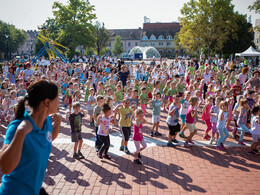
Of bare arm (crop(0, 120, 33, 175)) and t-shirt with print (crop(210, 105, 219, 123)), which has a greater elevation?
bare arm (crop(0, 120, 33, 175))

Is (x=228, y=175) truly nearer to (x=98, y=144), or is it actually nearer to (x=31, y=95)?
(x=98, y=144)

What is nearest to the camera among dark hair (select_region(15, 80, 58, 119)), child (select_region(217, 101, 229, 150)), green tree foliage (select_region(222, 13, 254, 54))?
dark hair (select_region(15, 80, 58, 119))

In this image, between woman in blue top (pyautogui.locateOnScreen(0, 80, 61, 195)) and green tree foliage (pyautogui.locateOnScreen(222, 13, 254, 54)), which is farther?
green tree foliage (pyautogui.locateOnScreen(222, 13, 254, 54))

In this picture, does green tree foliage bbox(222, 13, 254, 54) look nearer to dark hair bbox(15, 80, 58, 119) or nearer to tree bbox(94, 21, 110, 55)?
tree bbox(94, 21, 110, 55)

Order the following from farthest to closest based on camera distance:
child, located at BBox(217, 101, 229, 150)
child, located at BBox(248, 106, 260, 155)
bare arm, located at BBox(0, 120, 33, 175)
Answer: child, located at BBox(217, 101, 229, 150) → child, located at BBox(248, 106, 260, 155) → bare arm, located at BBox(0, 120, 33, 175)

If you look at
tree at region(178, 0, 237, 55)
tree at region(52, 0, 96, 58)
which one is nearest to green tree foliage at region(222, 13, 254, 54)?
tree at region(178, 0, 237, 55)

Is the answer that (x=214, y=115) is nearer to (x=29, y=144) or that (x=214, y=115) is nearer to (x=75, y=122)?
(x=75, y=122)

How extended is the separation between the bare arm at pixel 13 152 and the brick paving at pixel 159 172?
3.30 metres

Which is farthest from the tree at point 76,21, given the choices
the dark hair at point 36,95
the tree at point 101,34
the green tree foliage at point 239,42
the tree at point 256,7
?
the dark hair at point 36,95

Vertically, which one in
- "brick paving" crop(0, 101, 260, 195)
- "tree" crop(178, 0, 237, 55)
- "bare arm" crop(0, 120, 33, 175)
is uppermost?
"tree" crop(178, 0, 237, 55)

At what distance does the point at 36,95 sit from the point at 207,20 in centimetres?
3882

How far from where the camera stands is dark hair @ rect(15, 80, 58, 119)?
83.3 inches

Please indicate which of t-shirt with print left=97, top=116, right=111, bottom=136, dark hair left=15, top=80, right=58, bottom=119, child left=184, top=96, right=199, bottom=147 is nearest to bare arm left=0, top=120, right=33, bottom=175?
dark hair left=15, top=80, right=58, bottom=119

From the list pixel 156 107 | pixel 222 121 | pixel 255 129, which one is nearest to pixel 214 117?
pixel 222 121
